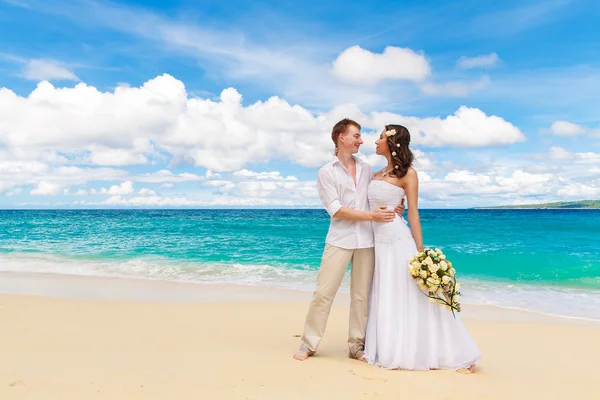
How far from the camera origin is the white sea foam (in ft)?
30.4

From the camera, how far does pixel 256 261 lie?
16016 millimetres

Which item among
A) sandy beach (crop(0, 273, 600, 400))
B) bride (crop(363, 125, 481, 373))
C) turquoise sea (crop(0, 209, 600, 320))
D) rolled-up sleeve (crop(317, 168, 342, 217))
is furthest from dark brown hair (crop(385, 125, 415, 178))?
turquoise sea (crop(0, 209, 600, 320))

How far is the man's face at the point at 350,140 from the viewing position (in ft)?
14.9

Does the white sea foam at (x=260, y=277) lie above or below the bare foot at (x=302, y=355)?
below

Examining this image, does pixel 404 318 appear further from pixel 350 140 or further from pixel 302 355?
pixel 350 140

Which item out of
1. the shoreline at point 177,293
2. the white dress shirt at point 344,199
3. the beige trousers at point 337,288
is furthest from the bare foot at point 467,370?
the shoreline at point 177,293

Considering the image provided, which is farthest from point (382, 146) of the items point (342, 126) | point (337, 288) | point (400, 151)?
point (337, 288)

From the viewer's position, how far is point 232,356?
4754 millimetres

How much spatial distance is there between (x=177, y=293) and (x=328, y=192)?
6048 mm

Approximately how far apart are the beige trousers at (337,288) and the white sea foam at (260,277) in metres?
5.28

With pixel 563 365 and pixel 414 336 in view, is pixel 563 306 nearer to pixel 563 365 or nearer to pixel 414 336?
pixel 563 365

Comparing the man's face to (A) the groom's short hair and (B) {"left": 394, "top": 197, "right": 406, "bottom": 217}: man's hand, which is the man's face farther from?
(B) {"left": 394, "top": 197, "right": 406, "bottom": 217}: man's hand

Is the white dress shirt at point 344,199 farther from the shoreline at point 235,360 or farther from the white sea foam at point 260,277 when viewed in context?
the white sea foam at point 260,277

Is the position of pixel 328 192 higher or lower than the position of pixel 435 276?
higher
